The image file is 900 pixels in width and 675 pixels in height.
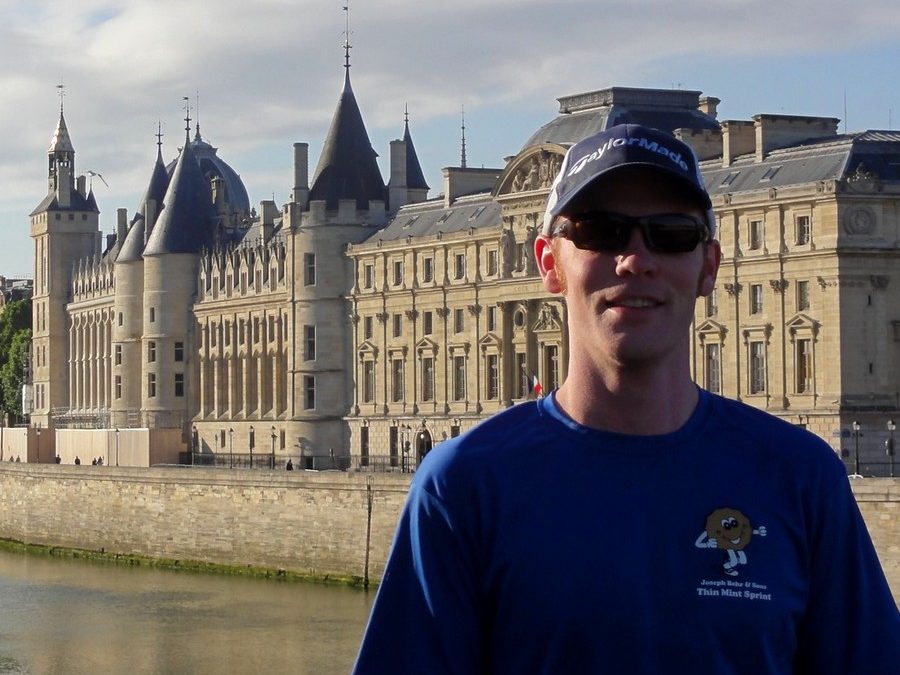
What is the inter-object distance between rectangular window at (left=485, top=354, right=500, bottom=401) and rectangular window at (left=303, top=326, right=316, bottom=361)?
10.2 metres

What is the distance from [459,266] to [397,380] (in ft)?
17.4

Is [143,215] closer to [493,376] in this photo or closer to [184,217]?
[184,217]

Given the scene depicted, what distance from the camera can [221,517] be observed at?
56.6m

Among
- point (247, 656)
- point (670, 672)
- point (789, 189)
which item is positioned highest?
point (789, 189)

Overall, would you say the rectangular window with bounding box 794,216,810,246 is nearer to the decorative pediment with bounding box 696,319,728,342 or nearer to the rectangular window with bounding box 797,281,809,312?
the rectangular window with bounding box 797,281,809,312

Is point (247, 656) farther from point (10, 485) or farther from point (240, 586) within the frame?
point (10, 485)

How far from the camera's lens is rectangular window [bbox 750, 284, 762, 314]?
58.5 metres

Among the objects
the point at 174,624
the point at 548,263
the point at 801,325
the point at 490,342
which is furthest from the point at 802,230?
the point at 548,263

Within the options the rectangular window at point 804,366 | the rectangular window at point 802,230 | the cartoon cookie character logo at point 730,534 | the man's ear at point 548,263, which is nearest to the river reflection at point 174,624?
the rectangular window at point 804,366

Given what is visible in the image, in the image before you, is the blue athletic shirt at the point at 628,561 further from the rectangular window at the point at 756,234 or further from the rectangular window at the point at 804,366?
the rectangular window at the point at 756,234

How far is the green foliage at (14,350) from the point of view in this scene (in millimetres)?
121188

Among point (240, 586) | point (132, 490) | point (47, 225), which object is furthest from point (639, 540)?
point (47, 225)

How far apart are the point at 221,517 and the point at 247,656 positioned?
1741cm

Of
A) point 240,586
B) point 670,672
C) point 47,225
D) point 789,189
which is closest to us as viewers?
point 670,672
